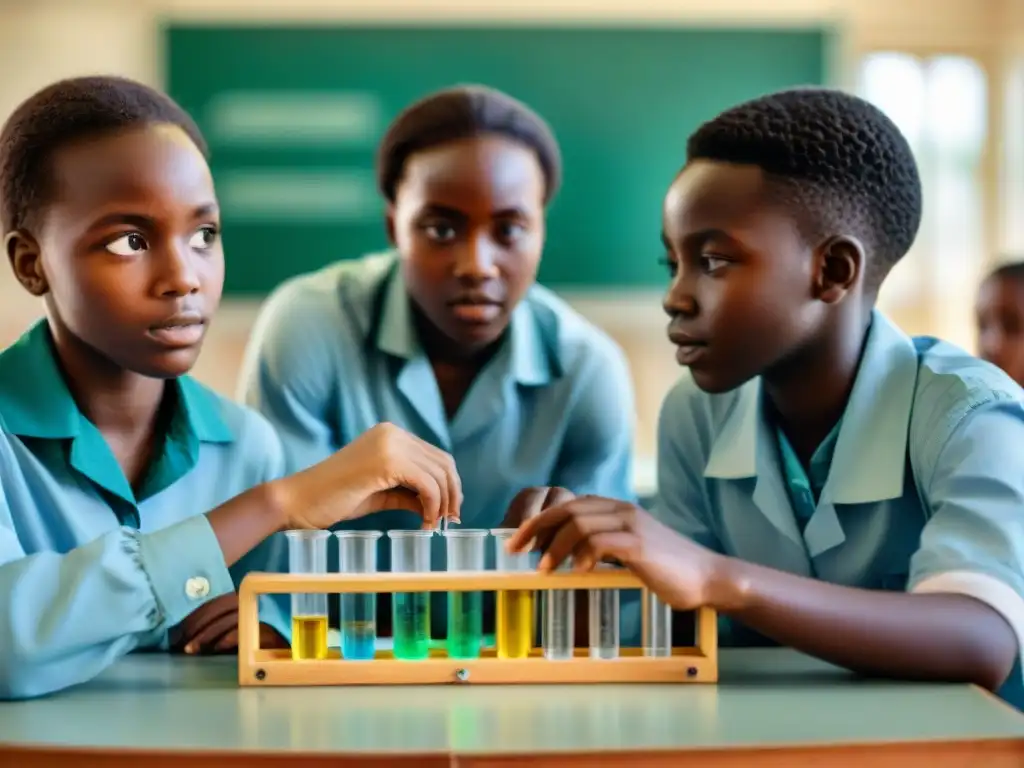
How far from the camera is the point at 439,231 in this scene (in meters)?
1.80

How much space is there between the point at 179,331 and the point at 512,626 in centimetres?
48

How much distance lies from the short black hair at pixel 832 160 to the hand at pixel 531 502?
0.40m

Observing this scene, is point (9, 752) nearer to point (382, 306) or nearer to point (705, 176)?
point (705, 176)

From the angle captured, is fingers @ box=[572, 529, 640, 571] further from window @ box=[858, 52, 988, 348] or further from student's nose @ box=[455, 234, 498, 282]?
window @ box=[858, 52, 988, 348]

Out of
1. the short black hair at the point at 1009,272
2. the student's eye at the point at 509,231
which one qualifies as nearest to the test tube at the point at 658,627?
the student's eye at the point at 509,231

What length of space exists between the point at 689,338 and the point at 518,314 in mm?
592

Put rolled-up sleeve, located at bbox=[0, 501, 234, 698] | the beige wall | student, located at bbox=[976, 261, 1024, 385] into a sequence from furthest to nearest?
the beige wall < student, located at bbox=[976, 261, 1024, 385] < rolled-up sleeve, located at bbox=[0, 501, 234, 698]

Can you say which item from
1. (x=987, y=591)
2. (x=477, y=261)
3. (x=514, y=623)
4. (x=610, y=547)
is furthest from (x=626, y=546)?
(x=477, y=261)

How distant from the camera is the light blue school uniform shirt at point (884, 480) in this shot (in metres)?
1.22

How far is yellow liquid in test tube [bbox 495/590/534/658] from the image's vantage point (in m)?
1.17

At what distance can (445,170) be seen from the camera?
1806 millimetres

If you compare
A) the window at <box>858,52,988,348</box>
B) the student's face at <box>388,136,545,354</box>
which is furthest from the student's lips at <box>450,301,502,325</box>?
the window at <box>858,52,988,348</box>

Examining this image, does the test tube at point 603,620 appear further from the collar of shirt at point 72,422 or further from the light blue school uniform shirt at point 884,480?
the collar of shirt at point 72,422

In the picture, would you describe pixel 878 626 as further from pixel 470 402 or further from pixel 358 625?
pixel 470 402
